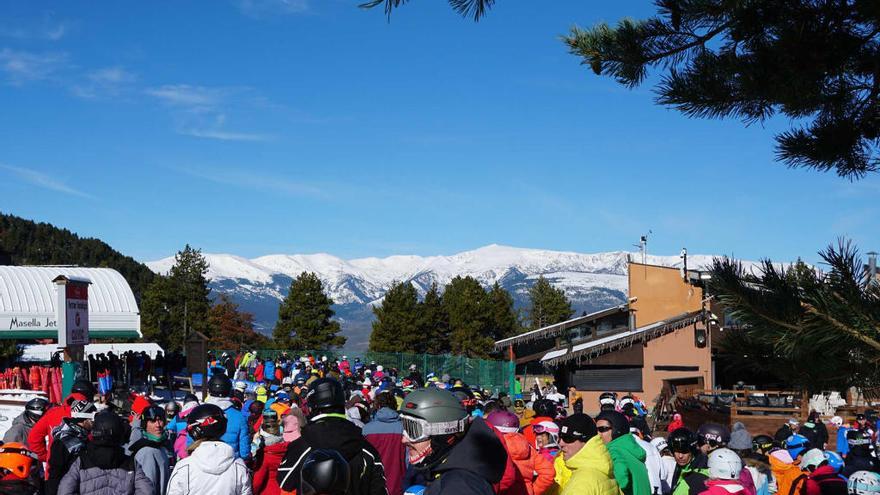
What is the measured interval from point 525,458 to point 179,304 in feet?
278

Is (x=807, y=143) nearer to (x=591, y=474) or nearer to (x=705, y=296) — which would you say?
(x=705, y=296)

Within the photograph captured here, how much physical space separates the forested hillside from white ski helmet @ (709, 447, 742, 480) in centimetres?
10781

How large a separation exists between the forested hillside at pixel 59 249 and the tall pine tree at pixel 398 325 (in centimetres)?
4068

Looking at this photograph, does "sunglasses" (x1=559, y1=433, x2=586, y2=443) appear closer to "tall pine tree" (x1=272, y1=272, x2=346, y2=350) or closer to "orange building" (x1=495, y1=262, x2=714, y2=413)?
"orange building" (x1=495, y1=262, x2=714, y2=413)

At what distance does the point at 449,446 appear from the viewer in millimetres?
4613

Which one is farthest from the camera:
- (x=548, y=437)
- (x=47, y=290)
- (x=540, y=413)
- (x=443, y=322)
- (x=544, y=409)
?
(x=443, y=322)

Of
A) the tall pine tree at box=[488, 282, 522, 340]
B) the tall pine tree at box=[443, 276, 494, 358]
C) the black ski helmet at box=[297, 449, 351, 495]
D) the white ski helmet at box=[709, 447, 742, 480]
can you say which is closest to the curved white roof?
the white ski helmet at box=[709, 447, 742, 480]

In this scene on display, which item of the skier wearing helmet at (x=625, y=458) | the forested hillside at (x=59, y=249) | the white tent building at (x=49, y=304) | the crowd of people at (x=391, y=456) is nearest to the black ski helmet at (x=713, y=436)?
the crowd of people at (x=391, y=456)

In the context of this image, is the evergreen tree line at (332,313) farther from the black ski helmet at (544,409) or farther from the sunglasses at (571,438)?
the sunglasses at (571,438)

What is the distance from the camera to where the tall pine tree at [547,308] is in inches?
3834

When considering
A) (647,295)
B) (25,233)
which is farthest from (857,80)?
(25,233)

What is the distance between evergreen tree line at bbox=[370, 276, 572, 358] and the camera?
79.4 meters

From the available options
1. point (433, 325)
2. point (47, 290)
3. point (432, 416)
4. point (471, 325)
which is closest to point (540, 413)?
point (432, 416)

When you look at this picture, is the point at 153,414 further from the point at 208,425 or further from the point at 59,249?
the point at 59,249
